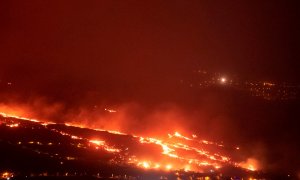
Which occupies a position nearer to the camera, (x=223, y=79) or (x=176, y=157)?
(x=176, y=157)

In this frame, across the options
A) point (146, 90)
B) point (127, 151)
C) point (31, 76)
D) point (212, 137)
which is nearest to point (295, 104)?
point (146, 90)

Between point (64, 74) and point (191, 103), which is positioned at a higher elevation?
point (64, 74)

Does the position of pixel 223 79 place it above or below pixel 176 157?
above

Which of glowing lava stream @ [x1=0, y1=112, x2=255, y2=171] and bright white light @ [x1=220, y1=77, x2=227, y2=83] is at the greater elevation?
bright white light @ [x1=220, y1=77, x2=227, y2=83]

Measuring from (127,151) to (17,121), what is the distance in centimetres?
660

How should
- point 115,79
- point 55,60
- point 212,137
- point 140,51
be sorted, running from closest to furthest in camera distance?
point 212,137 < point 115,79 < point 55,60 < point 140,51

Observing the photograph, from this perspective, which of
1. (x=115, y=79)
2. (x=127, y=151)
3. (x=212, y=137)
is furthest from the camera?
(x=115, y=79)

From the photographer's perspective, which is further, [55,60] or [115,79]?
[55,60]

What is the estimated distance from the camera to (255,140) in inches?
1374

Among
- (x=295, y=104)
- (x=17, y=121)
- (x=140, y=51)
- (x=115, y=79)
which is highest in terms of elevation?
(x=140, y=51)

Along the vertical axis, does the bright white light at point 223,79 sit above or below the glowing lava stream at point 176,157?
above

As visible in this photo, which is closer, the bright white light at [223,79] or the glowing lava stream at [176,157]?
the glowing lava stream at [176,157]

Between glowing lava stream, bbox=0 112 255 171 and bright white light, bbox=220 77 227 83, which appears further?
bright white light, bbox=220 77 227 83

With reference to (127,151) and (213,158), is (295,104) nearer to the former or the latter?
(213,158)
